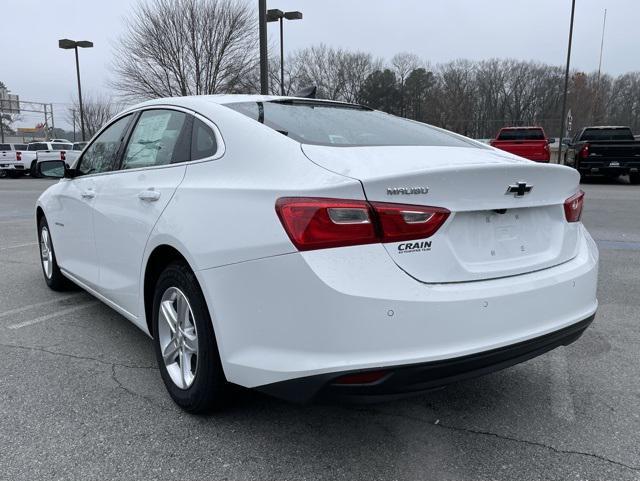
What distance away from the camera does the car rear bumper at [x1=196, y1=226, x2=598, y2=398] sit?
2004 millimetres

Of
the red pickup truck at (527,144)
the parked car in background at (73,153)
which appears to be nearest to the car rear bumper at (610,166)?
the red pickup truck at (527,144)

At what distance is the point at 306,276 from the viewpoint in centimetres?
202

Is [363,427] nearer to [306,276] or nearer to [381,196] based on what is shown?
[306,276]

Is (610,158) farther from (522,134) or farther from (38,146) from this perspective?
(38,146)

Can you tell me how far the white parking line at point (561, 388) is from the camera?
281 cm

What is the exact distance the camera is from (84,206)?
387 centimetres

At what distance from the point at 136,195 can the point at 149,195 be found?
201mm

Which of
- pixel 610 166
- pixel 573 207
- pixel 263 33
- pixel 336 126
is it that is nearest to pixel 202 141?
pixel 336 126

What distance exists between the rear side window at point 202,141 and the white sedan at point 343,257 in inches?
0.4

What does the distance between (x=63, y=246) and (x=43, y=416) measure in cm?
201

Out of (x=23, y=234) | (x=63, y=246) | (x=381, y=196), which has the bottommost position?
(x=23, y=234)

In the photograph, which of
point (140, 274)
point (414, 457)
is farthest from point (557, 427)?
point (140, 274)

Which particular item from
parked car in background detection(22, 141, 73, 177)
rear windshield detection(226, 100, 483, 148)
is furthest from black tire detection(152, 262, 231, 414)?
parked car in background detection(22, 141, 73, 177)

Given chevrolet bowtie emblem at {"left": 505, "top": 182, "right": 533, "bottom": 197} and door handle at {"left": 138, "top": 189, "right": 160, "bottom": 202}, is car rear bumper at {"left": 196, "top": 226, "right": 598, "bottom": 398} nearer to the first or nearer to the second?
chevrolet bowtie emblem at {"left": 505, "top": 182, "right": 533, "bottom": 197}
